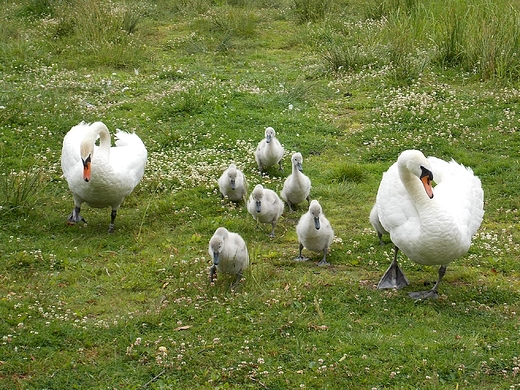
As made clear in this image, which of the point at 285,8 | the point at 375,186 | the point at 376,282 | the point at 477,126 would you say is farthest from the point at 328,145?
the point at 285,8

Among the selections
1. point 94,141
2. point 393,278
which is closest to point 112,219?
point 94,141

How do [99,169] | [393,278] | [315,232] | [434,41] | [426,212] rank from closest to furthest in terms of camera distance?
[426,212]
[393,278]
[315,232]
[99,169]
[434,41]

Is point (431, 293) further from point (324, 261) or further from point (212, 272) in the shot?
point (212, 272)

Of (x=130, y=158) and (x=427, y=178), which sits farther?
(x=130, y=158)

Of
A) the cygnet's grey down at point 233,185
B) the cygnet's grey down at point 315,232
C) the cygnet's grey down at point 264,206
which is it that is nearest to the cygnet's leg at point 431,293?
the cygnet's grey down at point 315,232

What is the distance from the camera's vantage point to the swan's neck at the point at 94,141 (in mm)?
8258

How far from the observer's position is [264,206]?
28.1 ft

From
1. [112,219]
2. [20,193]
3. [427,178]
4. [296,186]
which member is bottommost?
[112,219]

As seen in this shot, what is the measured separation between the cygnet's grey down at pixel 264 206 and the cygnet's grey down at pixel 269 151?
1.26 metres

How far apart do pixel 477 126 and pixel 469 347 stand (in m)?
6.14

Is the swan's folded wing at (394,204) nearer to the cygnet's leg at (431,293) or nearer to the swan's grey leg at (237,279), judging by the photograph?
the cygnet's leg at (431,293)

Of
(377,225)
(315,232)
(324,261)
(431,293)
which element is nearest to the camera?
(431,293)

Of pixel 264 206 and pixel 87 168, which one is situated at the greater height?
pixel 87 168

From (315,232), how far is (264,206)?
42.7 inches
